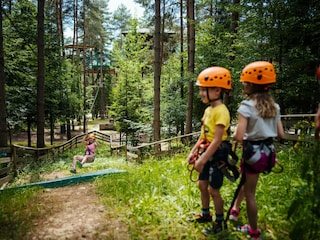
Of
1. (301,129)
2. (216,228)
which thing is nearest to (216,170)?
(216,228)

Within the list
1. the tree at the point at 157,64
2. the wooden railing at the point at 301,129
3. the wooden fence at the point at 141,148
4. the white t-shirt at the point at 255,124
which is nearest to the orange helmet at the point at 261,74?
the white t-shirt at the point at 255,124

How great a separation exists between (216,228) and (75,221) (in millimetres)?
1808

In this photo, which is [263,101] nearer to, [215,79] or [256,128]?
[256,128]

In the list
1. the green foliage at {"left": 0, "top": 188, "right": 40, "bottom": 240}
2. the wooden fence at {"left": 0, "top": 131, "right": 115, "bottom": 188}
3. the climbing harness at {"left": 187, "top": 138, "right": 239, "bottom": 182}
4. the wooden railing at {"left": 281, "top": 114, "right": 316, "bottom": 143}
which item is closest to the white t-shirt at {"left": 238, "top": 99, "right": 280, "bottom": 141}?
the climbing harness at {"left": 187, "top": 138, "right": 239, "bottom": 182}

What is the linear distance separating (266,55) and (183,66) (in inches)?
479

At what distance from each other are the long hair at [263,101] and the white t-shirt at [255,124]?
4 cm

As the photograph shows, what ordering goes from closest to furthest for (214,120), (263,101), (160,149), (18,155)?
(263,101), (214,120), (160,149), (18,155)

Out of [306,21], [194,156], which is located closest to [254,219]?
[194,156]

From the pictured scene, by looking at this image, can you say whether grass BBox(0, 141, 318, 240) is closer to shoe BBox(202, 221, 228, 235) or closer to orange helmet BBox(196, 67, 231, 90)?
shoe BBox(202, 221, 228, 235)

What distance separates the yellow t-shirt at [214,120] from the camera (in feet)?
8.32

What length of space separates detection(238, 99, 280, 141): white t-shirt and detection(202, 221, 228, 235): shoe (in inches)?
39.1

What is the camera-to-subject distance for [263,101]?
2.46 m

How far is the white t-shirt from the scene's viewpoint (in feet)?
7.92

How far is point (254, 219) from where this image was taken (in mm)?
2561
